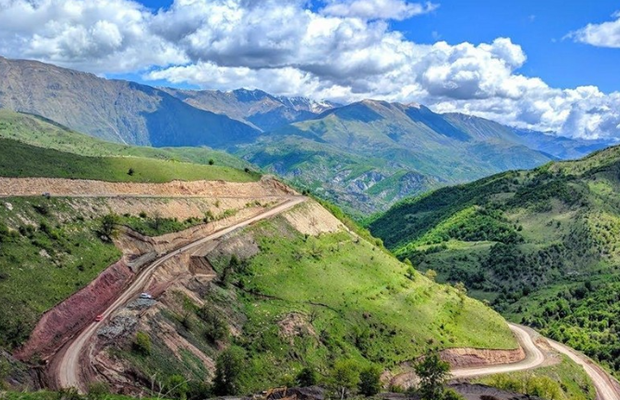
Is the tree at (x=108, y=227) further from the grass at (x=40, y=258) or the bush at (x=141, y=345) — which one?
the bush at (x=141, y=345)

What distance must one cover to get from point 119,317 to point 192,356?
12.6 m

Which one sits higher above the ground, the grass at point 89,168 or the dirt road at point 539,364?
the grass at point 89,168

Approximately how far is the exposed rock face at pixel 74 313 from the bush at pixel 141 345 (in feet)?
28.0

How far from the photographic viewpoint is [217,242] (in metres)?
118

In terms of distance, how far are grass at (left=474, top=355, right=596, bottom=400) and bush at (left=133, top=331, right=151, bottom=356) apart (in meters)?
72.0

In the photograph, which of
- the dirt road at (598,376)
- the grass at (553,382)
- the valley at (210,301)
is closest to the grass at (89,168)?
the valley at (210,301)

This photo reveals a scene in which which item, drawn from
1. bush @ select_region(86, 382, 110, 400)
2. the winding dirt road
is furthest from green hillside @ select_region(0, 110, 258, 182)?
bush @ select_region(86, 382, 110, 400)

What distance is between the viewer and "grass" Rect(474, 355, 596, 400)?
4431 inches

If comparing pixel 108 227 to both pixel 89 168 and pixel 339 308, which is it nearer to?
pixel 89 168

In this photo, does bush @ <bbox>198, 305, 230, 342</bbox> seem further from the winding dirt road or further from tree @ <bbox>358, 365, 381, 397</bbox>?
tree @ <bbox>358, 365, 381, 397</bbox>

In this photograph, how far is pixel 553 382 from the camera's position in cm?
12181

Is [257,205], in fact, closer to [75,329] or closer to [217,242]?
[217,242]

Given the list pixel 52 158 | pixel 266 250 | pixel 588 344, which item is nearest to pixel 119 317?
pixel 266 250

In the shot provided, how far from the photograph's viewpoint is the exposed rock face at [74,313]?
6719cm
